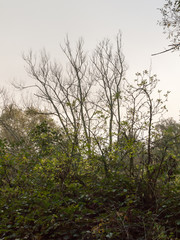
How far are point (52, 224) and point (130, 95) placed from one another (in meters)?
3.86

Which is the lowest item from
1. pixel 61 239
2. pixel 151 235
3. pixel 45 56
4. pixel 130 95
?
pixel 61 239

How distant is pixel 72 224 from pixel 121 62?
14286 mm

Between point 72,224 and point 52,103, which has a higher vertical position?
point 52,103

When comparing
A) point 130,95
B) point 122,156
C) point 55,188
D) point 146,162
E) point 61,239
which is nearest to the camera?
point 61,239

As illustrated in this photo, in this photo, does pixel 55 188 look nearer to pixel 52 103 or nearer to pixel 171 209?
pixel 171 209

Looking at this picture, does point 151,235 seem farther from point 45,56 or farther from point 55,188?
point 45,56

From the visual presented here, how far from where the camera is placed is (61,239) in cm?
330

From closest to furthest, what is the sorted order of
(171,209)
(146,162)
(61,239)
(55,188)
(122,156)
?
(61,239) → (171,209) → (146,162) → (55,188) → (122,156)

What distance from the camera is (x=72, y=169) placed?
514cm

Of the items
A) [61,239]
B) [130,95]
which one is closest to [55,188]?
[61,239]

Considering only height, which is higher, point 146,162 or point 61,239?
point 146,162

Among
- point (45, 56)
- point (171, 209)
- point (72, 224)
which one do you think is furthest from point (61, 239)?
point (45, 56)

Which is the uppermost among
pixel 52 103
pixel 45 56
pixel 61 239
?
pixel 45 56

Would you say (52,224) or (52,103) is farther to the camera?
(52,103)
